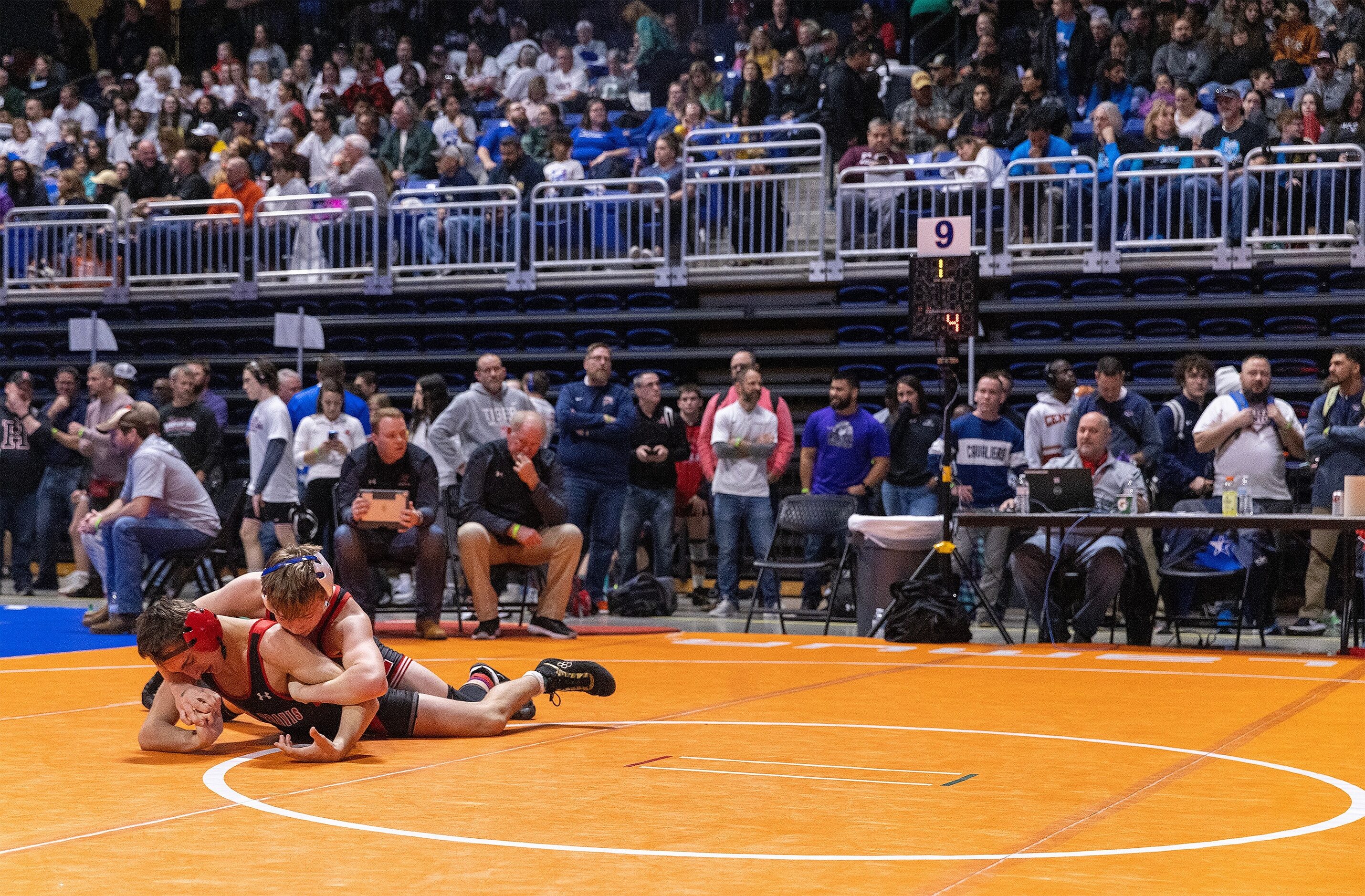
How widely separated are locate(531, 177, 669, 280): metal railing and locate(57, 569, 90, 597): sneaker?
5272 mm

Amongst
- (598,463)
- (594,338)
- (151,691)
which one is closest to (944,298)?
(598,463)

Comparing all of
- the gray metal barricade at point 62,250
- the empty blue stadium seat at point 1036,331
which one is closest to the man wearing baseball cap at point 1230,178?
the empty blue stadium seat at point 1036,331

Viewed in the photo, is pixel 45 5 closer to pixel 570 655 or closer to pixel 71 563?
pixel 71 563

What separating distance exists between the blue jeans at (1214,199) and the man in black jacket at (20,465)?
34.5 feet

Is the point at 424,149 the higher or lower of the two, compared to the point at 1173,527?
higher

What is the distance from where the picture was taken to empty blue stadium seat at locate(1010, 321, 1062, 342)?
1476 centimetres

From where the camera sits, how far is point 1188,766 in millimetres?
5707

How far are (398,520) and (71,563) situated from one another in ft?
28.1

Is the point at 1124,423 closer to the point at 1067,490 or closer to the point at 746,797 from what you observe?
the point at 1067,490

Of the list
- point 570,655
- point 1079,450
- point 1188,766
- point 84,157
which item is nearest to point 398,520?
point 570,655

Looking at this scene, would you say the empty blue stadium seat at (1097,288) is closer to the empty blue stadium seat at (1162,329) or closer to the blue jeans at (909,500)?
the empty blue stadium seat at (1162,329)

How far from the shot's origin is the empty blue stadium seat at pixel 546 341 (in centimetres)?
1664

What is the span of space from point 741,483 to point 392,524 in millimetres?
3288

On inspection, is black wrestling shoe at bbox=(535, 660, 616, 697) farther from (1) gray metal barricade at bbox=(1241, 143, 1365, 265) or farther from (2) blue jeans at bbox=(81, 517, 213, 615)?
(1) gray metal barricade at bbox=(1241, 143, 1365, 265)
